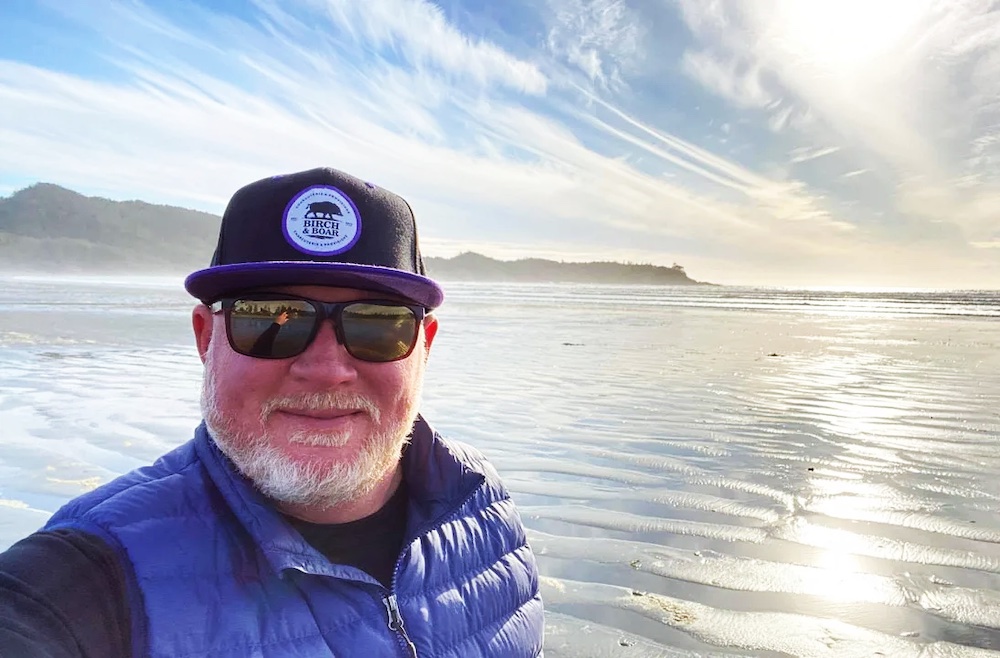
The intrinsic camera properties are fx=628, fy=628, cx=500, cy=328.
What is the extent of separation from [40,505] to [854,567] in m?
5.89

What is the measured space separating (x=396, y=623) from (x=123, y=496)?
0.73m

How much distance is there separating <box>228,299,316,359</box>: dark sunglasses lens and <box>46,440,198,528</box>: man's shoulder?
36 centimetres

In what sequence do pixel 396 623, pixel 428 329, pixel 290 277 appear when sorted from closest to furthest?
pixel 396 623
pixel 290 277
pixel 428 329

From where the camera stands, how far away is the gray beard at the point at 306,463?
5.46 ft

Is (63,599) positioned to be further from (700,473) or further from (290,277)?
(700,473)

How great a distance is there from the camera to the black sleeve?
1185 mm

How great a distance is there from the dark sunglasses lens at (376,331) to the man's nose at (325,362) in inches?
1.4

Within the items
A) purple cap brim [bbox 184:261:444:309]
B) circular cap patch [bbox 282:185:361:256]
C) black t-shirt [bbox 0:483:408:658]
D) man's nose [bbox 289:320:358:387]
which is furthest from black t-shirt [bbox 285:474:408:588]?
circular cap patch [bbox 282:185:361:256]

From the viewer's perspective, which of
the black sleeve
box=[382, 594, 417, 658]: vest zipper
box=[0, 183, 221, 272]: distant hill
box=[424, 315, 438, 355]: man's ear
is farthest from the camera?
box=[0, 183, 221, 272]: distant hill

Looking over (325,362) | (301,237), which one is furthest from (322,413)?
(301,237)

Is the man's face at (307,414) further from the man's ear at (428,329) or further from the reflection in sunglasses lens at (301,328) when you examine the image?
the man's ear at (428,329)

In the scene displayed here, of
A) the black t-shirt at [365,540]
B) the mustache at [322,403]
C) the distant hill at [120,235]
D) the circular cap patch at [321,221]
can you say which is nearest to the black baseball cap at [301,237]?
the circular cap patch at [321,221]

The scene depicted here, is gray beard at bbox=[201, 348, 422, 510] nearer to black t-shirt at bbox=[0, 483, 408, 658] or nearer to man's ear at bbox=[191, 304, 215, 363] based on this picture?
man's ear at bbox=[191, 304, 215, 363]

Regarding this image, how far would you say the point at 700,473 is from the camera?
19.6 feet
